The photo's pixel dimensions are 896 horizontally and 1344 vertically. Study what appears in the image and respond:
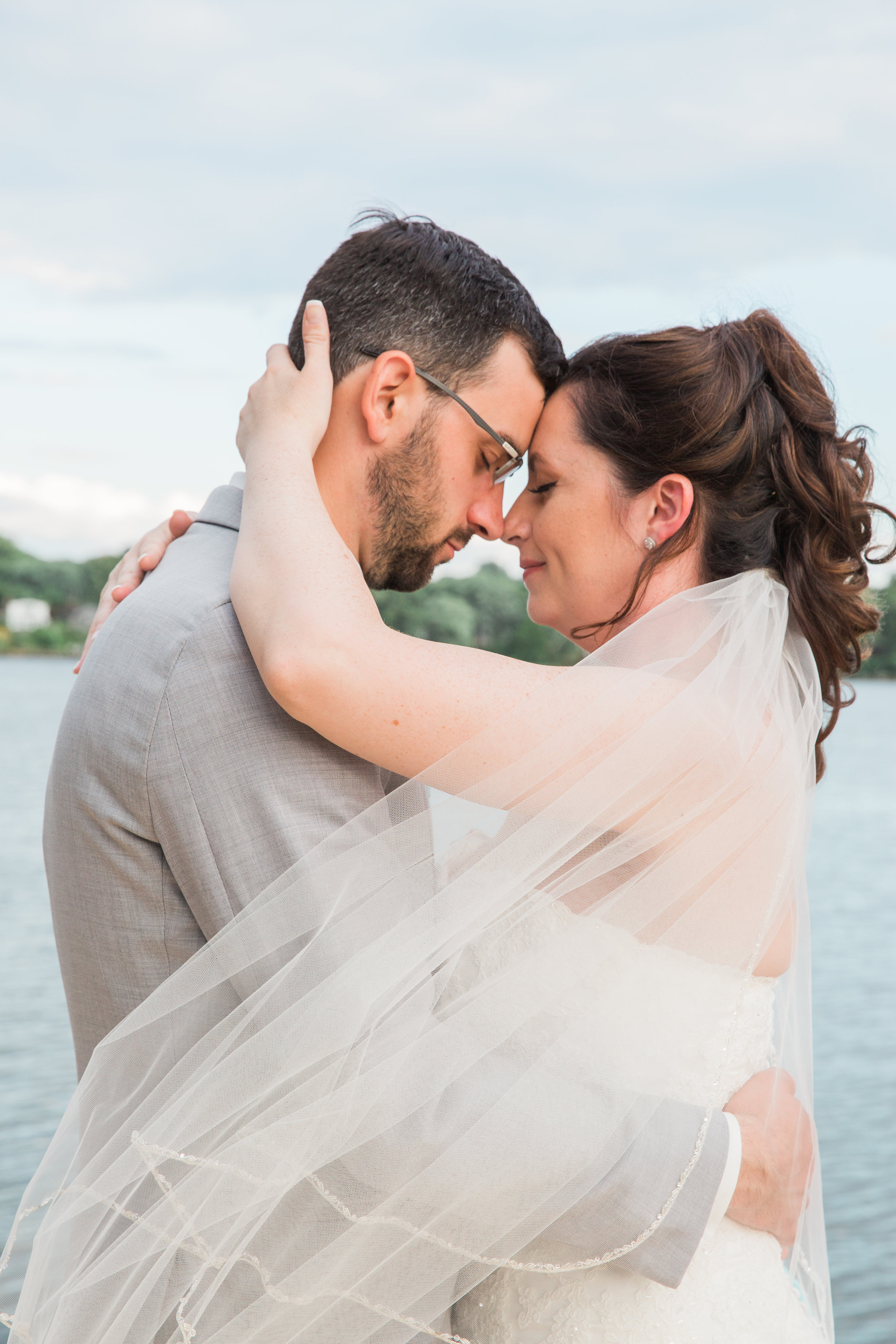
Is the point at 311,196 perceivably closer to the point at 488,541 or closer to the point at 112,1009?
the point at 488,541

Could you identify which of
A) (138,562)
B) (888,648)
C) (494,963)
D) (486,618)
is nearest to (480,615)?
(486,618)

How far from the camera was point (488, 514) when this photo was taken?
2.29 m

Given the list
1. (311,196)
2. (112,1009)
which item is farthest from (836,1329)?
(311,196)

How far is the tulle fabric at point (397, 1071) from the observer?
4.92 feet

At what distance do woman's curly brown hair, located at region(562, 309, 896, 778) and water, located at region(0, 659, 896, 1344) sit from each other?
226 inches

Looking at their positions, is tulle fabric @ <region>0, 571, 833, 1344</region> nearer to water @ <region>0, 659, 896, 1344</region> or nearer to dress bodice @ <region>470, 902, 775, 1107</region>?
dress bodice @ <region>470, 902, 775, 1107</region>

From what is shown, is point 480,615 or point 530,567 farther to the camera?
point 480,615

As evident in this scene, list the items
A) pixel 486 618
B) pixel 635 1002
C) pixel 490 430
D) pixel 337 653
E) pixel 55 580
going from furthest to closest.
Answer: pixel 55 580 → pixel 486 618 → pixel 490 430 → pixel 635 1002 → pixel 337 653

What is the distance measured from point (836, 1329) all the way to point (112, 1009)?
612 centimetres

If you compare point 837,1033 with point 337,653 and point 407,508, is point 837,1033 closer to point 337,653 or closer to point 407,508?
point 407,508

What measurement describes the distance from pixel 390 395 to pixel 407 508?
9.1 inches

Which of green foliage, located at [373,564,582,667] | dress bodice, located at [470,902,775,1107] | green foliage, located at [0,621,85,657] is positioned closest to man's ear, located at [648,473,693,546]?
dress bodice, located at [470,902,775,1107]

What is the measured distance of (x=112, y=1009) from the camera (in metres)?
1.72

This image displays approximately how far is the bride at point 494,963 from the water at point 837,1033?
550cm
